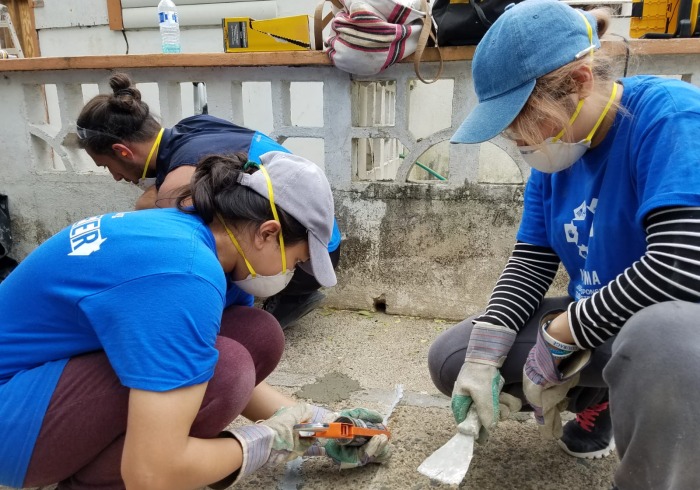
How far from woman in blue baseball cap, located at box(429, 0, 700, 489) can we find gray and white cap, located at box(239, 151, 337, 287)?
36 centimetres

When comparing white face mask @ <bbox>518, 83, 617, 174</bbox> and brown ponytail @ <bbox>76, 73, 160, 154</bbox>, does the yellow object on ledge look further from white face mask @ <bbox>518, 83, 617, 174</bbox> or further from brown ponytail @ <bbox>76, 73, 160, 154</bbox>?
white face mask @ <bbox>518, 83, 617, 174</bbox>

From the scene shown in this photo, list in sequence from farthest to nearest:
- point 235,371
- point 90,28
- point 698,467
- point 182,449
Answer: point 90,28, point 235,371, point 182,449, point 698,467

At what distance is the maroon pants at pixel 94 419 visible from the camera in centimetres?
125

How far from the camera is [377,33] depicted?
2500mm

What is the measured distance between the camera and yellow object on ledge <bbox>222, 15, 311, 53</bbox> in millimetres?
2951

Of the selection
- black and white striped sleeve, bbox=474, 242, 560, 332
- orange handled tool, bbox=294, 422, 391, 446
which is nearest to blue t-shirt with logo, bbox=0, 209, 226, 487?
orange handled tool, bbox=294, 422, 391, 446

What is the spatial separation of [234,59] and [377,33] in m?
0.78

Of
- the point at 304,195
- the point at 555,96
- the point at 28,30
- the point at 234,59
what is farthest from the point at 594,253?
the point at 28,30

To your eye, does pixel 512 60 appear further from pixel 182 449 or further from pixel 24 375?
pixel 24 375

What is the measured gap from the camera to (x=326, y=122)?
2889 millimetres

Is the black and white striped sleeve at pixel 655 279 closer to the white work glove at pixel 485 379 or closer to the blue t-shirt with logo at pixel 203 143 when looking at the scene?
the white work glove at pixel 485 379

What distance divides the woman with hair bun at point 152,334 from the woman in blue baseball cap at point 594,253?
51cm

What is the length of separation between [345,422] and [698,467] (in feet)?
3.06

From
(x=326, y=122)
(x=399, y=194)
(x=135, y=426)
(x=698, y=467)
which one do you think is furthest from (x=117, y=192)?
(x=698, y=467)
